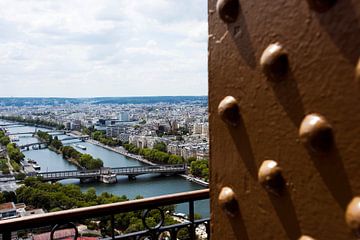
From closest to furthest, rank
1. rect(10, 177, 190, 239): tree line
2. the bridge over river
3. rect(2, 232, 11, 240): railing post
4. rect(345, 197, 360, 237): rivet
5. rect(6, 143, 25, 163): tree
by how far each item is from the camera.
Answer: rect(345, 197, 360, 237): rivet < rect(2, 232, 11, 240): railing post < rect(10, 177, 190, 239): tree line < the bridge over river < rect(6, 143, 25, 163): tree

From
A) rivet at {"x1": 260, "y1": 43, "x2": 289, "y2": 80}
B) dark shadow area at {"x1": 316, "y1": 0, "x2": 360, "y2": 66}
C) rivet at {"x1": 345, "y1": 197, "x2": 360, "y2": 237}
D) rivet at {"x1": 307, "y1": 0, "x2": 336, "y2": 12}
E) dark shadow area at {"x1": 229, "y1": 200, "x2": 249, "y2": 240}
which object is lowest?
dark shadow area at {"x1": 229, "y1": 200, "x2": 249, "y2": 240}

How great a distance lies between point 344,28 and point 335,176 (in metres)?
0.14

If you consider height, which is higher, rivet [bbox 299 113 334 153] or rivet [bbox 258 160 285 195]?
rivet [bbox 299 113 334 153]

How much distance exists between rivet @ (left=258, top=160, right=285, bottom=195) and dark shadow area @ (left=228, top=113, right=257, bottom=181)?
25mm

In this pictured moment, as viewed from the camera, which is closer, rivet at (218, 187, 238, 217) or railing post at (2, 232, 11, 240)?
rivet at (218, 187, 238, 217)

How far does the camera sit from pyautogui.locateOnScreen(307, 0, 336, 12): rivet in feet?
1.28

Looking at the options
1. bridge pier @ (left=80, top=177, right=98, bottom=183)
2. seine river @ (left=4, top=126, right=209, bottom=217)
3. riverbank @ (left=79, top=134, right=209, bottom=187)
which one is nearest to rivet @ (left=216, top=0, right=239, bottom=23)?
seine river @ (left=4, top=126, right=209, bottom=217)

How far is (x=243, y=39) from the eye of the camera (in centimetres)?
49

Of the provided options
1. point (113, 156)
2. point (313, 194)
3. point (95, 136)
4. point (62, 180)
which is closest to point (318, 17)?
point (313, 194)

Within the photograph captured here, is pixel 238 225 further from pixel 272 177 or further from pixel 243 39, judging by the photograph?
pixel 243 39

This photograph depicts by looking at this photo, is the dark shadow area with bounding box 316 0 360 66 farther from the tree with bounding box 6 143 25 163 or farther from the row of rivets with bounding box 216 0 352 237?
the tree with bounding box 6 143 25 163

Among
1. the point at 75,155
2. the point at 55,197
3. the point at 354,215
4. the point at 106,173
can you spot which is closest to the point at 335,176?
the point at 354,215

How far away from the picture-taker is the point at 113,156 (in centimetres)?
4653

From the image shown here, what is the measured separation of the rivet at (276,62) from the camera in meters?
0.43
